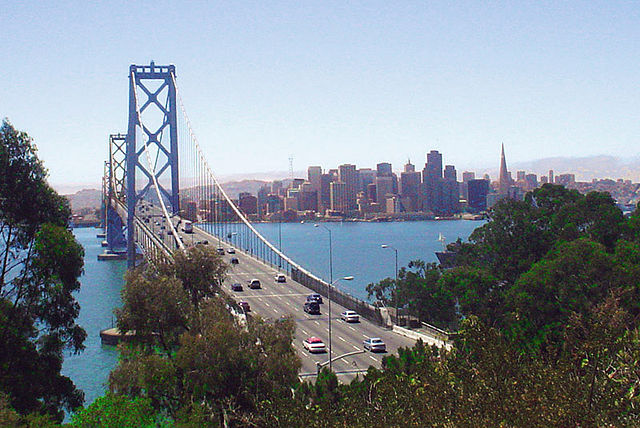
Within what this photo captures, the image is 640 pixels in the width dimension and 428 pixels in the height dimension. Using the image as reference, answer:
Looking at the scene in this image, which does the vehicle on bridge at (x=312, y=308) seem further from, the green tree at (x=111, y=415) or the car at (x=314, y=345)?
the green tree at (x=111, y=415)

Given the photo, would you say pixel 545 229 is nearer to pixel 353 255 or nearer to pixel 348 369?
pixel 348 369

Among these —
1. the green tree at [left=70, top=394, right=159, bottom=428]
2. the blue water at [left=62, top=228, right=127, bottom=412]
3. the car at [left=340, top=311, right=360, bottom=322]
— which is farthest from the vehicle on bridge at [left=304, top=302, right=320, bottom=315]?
the green tree at [left=70, top=394, right=159, bottom=428]

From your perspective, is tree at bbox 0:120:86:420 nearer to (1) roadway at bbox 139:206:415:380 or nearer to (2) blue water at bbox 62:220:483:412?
(2) blue water at bbox 62:220:483:412

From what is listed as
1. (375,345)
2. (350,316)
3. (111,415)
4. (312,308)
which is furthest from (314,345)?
(111,415)

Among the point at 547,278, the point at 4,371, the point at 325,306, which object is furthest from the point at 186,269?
the point at 547,278

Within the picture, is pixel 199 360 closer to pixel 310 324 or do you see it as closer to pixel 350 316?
pixel 310 324

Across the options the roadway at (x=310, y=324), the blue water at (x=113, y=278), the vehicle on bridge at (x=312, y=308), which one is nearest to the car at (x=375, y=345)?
the roadway at (x=310, y=324)
